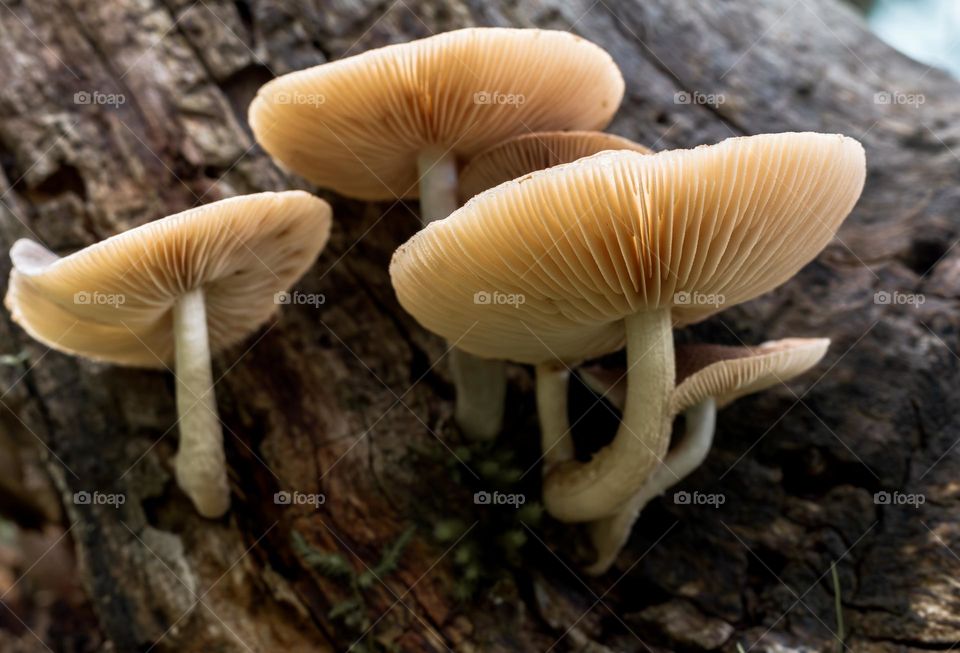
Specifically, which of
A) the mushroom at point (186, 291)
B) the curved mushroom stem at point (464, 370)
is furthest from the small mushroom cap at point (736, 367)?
the mushroom at point (186, 291)

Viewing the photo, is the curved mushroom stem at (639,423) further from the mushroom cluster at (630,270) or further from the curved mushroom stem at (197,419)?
the curved mushroom stem at (197,419)

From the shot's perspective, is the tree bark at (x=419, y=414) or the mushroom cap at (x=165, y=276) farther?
the tree bark at (x=419, y=414)

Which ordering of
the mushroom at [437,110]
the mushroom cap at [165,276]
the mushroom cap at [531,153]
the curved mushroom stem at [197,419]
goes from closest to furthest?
the mushroom cap at [165,276], the mushroom at [437,110], the mushroom cap at [531,153], the curved mushroom stem at [197,419]

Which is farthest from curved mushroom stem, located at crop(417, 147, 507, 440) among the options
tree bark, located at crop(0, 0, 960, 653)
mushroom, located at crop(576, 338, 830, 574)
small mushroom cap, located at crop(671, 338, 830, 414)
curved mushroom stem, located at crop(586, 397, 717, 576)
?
small mushroom cap, located at crop(671, 338, 830, 414)

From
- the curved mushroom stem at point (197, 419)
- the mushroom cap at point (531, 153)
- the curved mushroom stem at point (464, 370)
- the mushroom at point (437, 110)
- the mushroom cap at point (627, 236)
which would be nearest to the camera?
the mushroom cap at point (627, 236)

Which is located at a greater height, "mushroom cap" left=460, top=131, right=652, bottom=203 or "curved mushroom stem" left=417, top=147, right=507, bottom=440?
"mushroom cap" left=460, top=131, right=652, bottom=203

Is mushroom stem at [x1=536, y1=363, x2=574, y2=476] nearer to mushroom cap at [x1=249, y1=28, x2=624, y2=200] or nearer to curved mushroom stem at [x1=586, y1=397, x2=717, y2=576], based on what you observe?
curved mushroom stem at [x1=586, y1=397, x2=717, y2=576]

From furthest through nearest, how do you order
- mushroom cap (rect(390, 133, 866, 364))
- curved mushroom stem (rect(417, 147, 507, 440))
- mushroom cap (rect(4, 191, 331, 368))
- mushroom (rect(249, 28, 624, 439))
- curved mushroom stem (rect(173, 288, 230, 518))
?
curved mushroom stem (rect(417, 147, 507, 440)) < curved mushroom stem (rect(173, 288, 230, 518)) < mushroom (rect(249, 28, 624, 439)) < mushroom cap (rect(4, 191, 331, 368)) < mushroom cap (rect(390, 133, 866, 364))
